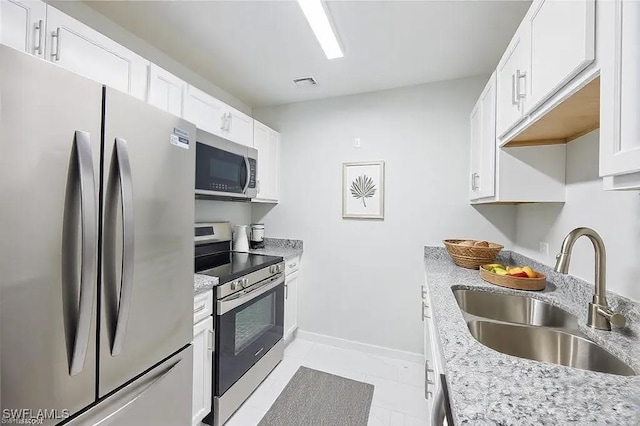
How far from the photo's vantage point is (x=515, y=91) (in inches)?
49.2

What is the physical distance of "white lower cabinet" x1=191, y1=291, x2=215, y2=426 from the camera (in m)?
1.48

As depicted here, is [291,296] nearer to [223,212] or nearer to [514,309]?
[223,212]

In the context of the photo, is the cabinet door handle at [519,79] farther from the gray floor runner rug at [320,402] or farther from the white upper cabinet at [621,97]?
the gray floor runner rug at [320,402]

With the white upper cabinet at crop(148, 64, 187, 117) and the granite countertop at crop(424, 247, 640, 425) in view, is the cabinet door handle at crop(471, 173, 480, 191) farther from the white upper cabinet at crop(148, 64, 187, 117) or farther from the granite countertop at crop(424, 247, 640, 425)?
the white upper cabinet at crop(148, 64, 187, 117)

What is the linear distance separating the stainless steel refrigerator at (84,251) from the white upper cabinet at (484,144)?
1785mm

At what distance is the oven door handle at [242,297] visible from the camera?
162cm

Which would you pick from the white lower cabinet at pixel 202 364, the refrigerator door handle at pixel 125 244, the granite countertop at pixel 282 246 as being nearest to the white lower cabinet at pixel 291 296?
the granite countertop at pixel 282 246

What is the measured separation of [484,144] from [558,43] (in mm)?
995

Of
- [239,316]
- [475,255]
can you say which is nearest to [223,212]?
[239,316]

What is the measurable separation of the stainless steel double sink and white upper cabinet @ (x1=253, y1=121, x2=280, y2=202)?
206cm

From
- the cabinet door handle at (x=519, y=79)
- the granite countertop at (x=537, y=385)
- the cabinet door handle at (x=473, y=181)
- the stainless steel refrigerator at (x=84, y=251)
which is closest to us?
the granite countertop at (x=537, y=385)

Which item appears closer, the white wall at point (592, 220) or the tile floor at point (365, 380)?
the white wall at point (592, 220)

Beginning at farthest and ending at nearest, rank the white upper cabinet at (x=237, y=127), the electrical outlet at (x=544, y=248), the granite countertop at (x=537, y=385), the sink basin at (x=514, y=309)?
the white upper cabinet at (x=237, y=127) < the electrical outlet at (x=544, y=248) < the sink basin at (x=514, y=309) < the granite countertop at (x=537, y=385)

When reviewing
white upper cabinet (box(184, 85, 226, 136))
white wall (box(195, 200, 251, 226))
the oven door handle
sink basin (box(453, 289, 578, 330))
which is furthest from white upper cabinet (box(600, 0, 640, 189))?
white wall (box(195, 200, 251, 226))
